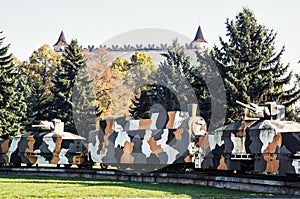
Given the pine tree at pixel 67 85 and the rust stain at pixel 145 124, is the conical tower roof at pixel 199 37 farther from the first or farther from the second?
the rust stain at pixel 145 124

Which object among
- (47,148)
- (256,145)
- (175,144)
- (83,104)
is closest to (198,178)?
(175,144)

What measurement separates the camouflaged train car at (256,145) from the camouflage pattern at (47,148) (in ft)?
22.8

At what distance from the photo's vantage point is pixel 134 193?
16.0 metres

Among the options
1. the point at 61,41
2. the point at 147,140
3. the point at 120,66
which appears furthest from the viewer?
the point at 61,41

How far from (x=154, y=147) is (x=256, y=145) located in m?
5.31

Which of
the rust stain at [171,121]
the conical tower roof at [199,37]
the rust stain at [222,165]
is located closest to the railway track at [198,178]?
the rust stain at [222,165]

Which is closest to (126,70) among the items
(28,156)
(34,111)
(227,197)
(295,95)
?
(34,111)

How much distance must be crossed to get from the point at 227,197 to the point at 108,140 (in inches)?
395

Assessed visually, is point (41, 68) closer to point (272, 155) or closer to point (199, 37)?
point (272, 155)

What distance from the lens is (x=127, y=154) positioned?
77.0 ft

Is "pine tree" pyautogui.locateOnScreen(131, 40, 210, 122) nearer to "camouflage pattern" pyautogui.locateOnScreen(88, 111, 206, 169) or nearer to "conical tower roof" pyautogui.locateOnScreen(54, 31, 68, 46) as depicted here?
"camouflage pattern" pyautogui.locateOnScreen(88, 111, 206, 169)

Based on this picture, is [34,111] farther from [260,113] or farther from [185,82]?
[260,113]

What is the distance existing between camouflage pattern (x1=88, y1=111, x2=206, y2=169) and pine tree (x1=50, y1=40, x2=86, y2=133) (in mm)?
19417

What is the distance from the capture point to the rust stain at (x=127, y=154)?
76.6 ft
